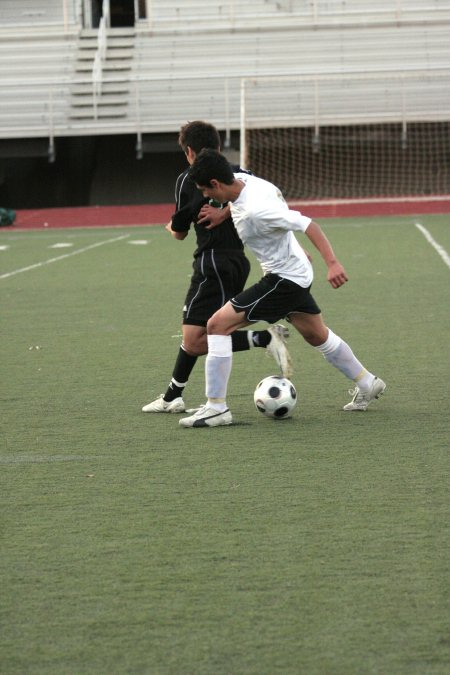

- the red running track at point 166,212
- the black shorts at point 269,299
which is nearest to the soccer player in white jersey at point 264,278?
the black shorts at point 269,299

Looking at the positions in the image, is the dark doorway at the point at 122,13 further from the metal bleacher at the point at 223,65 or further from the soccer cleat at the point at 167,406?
the soccer cleat at the point at 167,406


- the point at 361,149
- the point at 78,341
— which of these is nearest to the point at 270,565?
the point at 78,341

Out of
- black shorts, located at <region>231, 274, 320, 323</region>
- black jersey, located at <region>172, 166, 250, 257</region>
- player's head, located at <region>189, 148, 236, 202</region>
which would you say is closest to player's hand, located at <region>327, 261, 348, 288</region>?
black shorts, located at <region>231, 274, 320, 323</region>

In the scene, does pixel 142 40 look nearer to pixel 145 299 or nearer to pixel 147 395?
pixel 145 299

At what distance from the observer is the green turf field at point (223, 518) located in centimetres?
338

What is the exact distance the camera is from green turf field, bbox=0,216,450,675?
338 centimetres

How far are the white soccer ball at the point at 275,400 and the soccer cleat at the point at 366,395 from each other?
1.15ft

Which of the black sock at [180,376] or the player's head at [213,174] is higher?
the player's head at [213,174]

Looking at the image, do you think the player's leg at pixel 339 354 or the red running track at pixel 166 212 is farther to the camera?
the red running track at pixel 166 212

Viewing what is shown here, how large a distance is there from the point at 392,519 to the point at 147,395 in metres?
3.00

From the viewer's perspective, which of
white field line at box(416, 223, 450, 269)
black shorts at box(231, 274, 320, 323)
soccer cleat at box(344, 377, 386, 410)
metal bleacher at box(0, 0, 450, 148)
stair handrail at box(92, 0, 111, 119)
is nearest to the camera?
black shorts at box(231, 274, 320, 323)

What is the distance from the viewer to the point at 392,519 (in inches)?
177

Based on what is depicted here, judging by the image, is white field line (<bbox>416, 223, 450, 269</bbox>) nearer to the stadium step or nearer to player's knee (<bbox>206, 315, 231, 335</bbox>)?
player's knee (<bbox>206, 315, 231, 335</bbox>)

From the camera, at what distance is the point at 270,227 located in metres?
5.99
